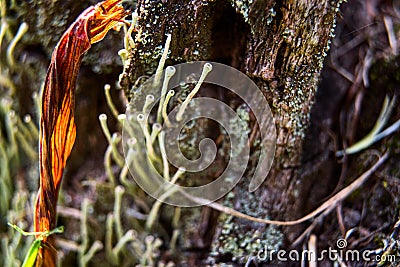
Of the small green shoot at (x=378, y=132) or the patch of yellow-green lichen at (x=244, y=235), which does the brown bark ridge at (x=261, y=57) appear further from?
the small green shoot at (x=378, y=132)

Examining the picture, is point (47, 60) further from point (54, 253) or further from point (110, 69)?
point (54, 253)

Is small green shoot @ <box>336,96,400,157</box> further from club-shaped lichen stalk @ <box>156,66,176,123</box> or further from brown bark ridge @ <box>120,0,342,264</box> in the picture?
club-shaped lichen stalk @ <box>156,66,176,123</box>

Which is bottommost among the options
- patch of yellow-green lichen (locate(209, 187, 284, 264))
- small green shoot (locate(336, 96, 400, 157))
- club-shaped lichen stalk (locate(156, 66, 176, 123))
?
patch of yellow-green lichen (locate(209, 187, 284, 264))

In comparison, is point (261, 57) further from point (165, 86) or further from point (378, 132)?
point (378, 132)

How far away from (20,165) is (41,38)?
27cm

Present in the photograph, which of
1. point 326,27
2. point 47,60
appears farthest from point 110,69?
point 326,27

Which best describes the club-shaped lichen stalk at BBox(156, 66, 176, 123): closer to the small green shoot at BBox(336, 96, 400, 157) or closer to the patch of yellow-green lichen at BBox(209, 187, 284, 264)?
the patch of yellow-green lichen at BBox(209, 187, 284, 264)

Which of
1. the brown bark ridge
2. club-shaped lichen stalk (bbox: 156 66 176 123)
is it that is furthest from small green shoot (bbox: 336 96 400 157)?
club-shaped lichen stalk (bbox: 156 66 176 123)

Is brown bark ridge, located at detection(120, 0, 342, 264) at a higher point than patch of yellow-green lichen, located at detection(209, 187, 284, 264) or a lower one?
higher

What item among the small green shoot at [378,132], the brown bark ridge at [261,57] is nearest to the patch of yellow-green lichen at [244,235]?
the brown bark ridge at [261,57]

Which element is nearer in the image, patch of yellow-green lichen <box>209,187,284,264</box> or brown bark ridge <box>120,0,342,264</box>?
brown bark ridge <box>120,0,342,264</box>

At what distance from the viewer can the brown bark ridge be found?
2.33 feet

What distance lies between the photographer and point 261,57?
0.74 meters

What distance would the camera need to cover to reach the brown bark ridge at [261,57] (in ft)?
2.33
